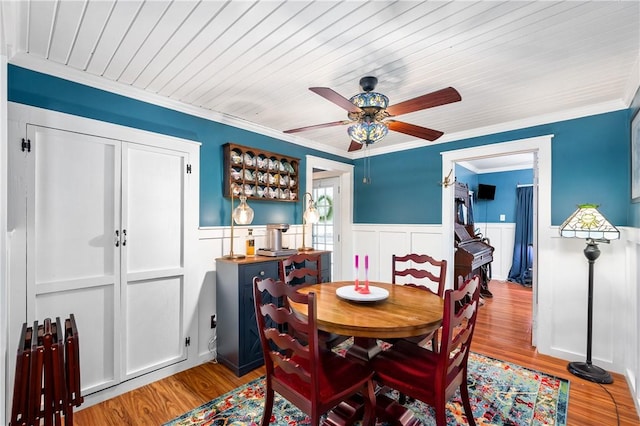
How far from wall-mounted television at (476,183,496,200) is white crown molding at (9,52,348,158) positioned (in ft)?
15.8

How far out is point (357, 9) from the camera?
1.46m

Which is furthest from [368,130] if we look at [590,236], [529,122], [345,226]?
[345,226]

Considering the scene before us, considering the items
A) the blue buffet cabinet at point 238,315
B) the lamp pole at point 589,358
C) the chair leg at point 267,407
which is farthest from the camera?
the blue buffet cabinet at point 238,315

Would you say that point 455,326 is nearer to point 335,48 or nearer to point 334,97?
point 334,97

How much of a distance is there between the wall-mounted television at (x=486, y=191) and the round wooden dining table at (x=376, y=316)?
5.10 metres

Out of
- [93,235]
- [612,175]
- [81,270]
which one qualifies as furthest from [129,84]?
[612,175]

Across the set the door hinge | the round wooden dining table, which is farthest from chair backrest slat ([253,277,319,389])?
the door hinge

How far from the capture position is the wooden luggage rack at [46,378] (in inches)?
50.5

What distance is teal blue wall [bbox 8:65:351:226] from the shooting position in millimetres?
1970

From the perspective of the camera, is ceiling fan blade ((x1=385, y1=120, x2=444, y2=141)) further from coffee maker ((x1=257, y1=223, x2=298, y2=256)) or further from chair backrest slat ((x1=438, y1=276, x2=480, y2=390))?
coffee maker ((x1=257, y1=223, x2=298, y2=256))

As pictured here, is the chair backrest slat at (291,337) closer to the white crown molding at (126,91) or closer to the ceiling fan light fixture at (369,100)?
the ceiling fan light fixture at (369,100)

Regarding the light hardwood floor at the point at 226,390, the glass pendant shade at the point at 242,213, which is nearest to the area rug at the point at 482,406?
the light hardwood floor at the point at 226,390

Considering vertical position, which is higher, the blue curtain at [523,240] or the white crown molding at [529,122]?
the white crown molding at [529,122]

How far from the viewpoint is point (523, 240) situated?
600 centimetres
